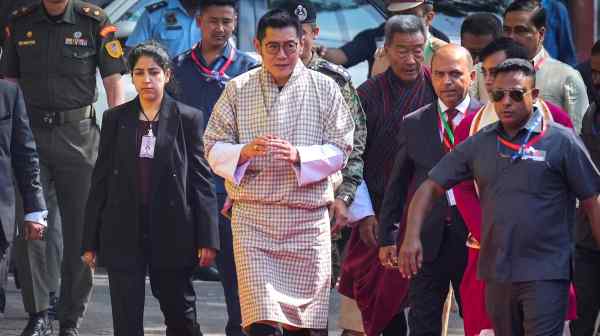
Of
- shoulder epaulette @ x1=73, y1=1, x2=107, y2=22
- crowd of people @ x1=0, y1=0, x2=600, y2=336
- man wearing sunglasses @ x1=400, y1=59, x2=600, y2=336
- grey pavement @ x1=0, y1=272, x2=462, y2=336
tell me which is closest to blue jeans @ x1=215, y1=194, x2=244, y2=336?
crowd of people @ x1=0, y1=0, x2=600, y2=336

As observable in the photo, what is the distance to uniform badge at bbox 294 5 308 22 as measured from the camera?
31.6 feet

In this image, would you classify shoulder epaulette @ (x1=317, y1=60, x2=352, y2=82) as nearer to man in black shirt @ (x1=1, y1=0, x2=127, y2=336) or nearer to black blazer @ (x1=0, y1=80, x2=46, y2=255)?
man in black shirt @ (x1=1, y1=0, x2=127, y2=336)

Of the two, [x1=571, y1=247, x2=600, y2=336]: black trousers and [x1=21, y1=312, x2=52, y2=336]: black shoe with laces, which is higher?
[x1=571, y1=247, x2=600, y2=336]: black trousers

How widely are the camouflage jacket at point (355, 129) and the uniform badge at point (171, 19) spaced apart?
1.80 meters

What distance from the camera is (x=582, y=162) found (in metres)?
7.50

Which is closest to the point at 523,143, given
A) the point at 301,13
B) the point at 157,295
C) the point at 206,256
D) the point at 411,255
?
the point at 411,255

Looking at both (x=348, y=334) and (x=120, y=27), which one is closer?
(x=348, y=334)

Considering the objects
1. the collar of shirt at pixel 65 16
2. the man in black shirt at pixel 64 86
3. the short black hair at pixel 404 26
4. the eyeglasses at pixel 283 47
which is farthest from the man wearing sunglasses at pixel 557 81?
the collar of shirt at pixel 65 16

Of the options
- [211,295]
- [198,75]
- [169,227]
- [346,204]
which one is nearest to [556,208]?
[346,204]

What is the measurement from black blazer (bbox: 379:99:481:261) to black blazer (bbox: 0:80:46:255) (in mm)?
1766

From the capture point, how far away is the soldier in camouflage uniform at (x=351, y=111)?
861 centimetres

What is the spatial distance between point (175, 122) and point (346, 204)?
97 cm

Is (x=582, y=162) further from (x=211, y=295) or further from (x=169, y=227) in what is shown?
(x=211, y=295)

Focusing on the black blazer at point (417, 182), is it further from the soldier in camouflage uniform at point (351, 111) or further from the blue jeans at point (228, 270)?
the blue jeans at point (228, 270)
